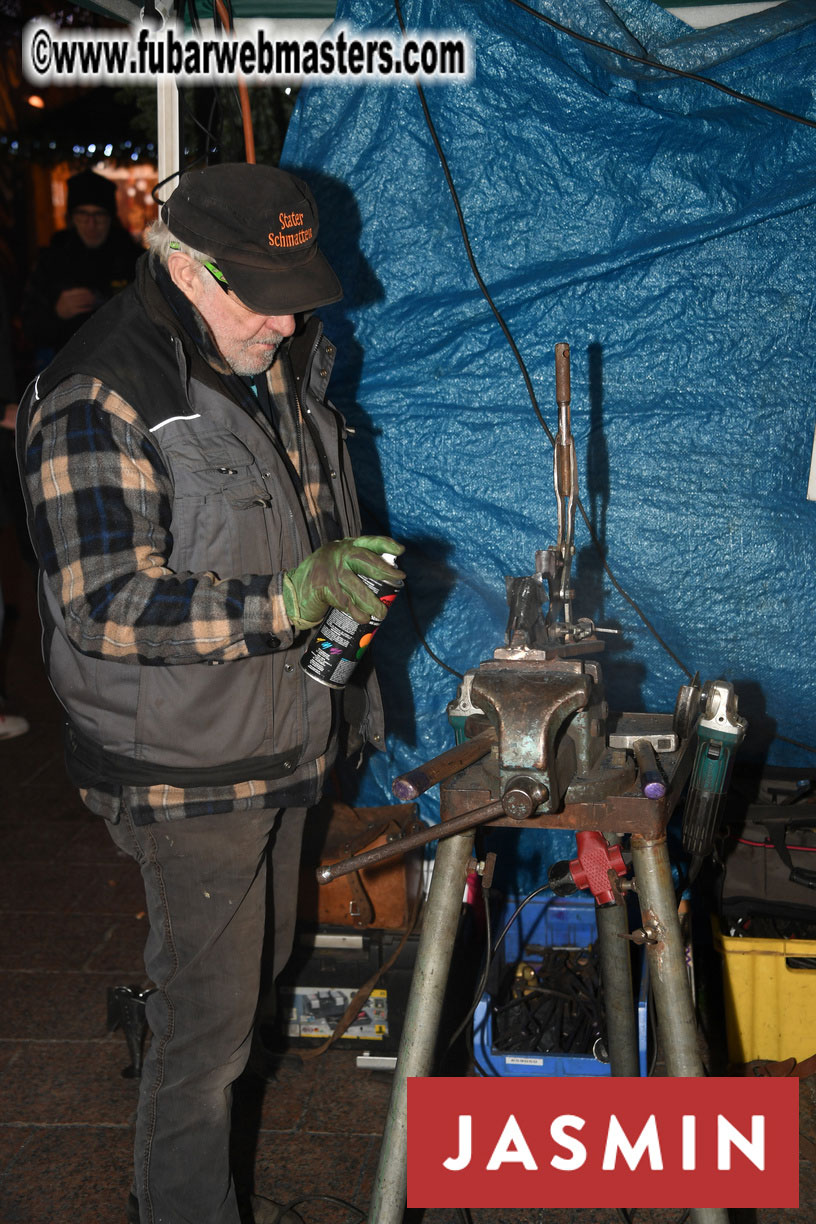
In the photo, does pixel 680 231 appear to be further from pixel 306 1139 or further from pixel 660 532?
pixel 306 1139

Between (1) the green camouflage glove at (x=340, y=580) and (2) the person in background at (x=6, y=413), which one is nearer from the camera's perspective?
(1) the green camouflage glove at (x=340, y=580)

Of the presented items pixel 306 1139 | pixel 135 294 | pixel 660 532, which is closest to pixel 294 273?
pixel 135 294

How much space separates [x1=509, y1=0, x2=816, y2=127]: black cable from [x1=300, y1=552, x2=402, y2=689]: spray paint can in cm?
166

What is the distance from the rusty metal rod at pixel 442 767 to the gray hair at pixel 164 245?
3.20 ft

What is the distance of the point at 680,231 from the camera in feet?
9.62

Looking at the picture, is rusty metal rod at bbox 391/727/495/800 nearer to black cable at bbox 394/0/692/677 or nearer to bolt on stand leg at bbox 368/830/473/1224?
bolt on stand leg at bbox 368/830/473/1224

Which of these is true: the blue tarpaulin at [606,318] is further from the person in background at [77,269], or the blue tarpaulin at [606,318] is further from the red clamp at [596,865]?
the person in background at [77,269]

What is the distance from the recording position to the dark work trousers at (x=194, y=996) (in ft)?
7.06

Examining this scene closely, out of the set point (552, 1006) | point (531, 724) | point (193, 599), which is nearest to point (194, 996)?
point (193, 599)

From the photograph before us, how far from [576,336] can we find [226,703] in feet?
4.92

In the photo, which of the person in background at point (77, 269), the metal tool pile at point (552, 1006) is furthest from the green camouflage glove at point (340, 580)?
the person in background at point (77, 269)

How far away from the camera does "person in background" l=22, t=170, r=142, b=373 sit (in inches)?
207

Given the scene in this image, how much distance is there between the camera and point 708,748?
2164 mm

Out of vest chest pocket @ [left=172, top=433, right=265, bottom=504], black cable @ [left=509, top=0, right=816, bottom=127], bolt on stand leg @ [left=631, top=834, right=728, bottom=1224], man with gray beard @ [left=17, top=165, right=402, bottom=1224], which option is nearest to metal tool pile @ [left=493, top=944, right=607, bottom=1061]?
bolt on stand leg @ [left=631, top=834, right=728, bottom=1224]
